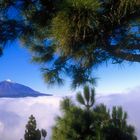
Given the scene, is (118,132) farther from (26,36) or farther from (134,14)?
(134,14)

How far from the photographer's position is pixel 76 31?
5953 mm

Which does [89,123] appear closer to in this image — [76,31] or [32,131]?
[76,31]

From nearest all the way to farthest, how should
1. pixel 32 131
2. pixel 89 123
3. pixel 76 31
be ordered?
pixel 76 31 → pixel 89 123 → pixel 32 131

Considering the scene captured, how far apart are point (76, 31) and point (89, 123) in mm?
6925

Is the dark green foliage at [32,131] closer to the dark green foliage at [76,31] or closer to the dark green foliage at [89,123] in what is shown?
the dark green foliage at [89,123]

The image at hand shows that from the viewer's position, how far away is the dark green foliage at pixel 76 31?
5848 millimetres

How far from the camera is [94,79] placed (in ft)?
25.7

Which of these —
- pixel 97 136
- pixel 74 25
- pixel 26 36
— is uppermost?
pixel 26 36

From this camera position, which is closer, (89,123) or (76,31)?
(76,31)

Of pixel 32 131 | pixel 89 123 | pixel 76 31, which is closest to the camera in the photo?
pixel 76 31

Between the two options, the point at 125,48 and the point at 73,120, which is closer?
the point at 125,48

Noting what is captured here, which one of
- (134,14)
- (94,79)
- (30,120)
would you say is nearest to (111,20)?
(134,14)

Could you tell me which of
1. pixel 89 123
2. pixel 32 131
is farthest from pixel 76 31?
pixel 32 131

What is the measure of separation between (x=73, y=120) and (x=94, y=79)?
5.05m
